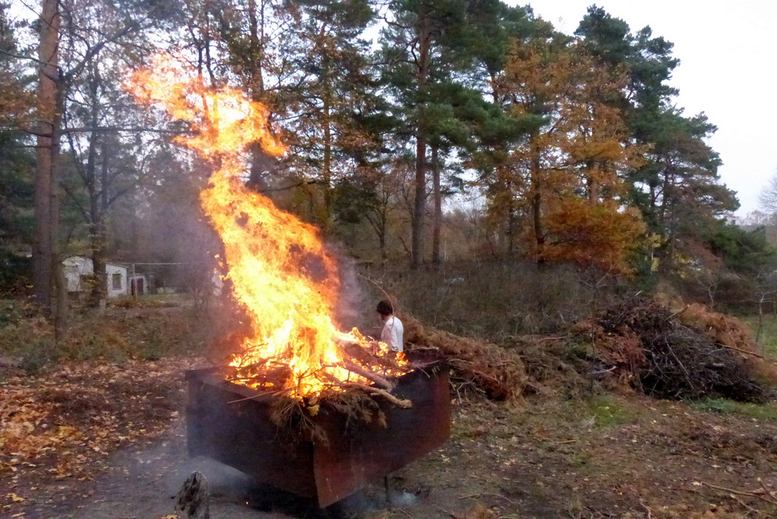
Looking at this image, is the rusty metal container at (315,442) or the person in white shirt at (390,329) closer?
the rusty metal container at (315,442)

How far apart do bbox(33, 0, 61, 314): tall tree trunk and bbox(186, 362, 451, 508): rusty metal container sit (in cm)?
835

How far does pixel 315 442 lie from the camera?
445 centimetres

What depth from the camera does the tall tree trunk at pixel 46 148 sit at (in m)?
12.0

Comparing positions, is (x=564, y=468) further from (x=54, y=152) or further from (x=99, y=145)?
(x=99, y=145)

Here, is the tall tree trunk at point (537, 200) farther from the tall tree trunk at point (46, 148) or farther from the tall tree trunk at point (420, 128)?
the tall tree trunk at point (46, 148)

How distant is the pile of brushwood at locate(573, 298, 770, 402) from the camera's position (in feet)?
35.6

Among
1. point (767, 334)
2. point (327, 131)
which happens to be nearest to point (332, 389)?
point (327, 131)

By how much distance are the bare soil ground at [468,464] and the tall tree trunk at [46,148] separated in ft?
15.5

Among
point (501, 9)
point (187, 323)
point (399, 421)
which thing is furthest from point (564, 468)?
point (501, 9)

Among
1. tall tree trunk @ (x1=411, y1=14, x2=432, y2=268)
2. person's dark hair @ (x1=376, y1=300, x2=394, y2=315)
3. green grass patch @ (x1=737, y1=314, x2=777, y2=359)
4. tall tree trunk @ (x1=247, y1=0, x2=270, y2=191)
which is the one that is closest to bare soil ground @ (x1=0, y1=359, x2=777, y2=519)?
person's dark hair @ (x1=376, y1=300, x2=394, y2=315)

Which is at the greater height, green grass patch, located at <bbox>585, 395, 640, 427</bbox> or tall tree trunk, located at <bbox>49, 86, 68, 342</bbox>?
tall tree trunk, located at <bbox>49, 86, 68, 342</bbox>

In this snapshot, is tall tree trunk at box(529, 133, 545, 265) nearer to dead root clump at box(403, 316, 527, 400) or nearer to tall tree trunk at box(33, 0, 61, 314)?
dead root clump at box(403, 316, 527, 400)

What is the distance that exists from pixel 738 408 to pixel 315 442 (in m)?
8.43

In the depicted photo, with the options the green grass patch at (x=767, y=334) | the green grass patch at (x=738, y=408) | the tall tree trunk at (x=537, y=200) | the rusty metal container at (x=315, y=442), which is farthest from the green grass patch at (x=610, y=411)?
the tall tree trunk at (x=537, y=200)
